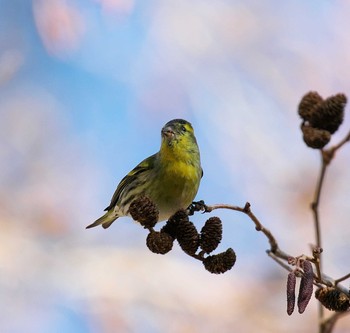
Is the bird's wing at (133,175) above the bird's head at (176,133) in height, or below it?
below

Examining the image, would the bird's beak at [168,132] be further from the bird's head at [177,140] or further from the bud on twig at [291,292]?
the bud on twig at [291,292]

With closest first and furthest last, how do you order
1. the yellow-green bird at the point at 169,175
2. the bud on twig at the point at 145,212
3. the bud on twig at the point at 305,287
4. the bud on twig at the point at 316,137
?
1. the bud on twig at the point at 316,137
2. the bud on twig at the point at 305,287
3. the bud on twig at the point at 145,212
4. the yellow-green bird at the point at 169,175

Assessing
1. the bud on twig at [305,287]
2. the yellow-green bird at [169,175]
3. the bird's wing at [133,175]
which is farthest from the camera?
the bird's wing at [133,175]

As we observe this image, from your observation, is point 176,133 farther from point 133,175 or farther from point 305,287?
point 305,287

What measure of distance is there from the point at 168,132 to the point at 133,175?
0.33m

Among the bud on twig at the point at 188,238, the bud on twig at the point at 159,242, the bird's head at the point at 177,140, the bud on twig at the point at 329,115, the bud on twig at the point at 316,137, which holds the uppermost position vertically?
the bird's head at the point at 177,140

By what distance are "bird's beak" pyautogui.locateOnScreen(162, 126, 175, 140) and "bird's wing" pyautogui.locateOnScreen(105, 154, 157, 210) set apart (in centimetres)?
17

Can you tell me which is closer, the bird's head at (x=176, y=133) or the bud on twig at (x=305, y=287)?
the bud on twig at (x=305, y=287)

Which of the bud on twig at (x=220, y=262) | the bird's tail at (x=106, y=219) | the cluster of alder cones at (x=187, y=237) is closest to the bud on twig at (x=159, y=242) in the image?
the cluster of alder cones at (x=187, y=237)

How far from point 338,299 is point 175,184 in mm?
1534

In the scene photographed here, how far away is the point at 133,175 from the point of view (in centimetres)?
310

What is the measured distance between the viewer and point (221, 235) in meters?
1.59

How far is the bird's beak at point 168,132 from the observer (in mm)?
2918

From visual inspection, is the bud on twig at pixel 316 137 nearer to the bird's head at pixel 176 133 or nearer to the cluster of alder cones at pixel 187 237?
the cluster of alder cones at pixel 187 237
